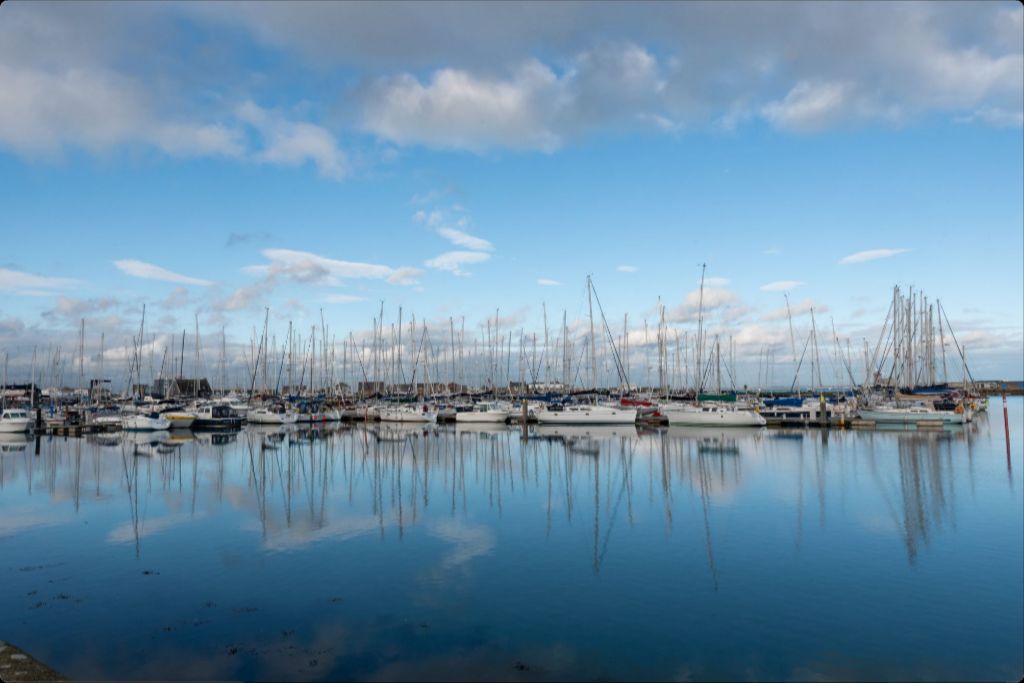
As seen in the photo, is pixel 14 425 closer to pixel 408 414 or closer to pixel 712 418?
pixel 408 414

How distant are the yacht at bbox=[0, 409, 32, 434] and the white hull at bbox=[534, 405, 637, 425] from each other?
172 feet

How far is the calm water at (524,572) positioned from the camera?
11.7 metres

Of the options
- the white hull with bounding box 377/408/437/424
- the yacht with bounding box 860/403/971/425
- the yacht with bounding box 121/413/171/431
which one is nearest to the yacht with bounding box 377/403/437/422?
the white hull with bounding box 377/408/437/424

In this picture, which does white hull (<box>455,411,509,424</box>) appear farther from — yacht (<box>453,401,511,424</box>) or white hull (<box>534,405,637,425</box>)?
white hull (<box>534,405,637,425</box>)

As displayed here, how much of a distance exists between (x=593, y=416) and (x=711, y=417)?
469 inches

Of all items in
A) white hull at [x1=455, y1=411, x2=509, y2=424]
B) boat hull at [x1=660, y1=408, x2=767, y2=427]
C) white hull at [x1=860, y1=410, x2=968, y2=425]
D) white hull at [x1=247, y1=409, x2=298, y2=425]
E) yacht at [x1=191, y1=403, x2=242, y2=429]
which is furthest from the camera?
white hull at [x1=247, y1=409, x2=298, y2=425]

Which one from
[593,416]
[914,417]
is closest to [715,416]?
[593,416]

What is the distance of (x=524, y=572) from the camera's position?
55.9ft

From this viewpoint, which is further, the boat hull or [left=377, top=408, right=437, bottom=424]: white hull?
[left=377, top=408, right=437, bottom=424]: white hull

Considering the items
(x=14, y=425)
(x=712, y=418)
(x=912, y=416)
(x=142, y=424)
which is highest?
(x=912, y=416)

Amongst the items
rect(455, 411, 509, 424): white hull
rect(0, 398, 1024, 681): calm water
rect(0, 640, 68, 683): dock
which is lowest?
rect(0, 398, 1024, 681): calm water

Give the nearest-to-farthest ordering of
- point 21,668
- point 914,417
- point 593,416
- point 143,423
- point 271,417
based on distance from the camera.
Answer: point 21,668, point 914,417, point 143,423, point 593,416, point 271,417

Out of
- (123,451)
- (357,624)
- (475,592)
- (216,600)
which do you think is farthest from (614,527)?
(123,451)

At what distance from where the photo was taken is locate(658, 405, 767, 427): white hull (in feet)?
201
